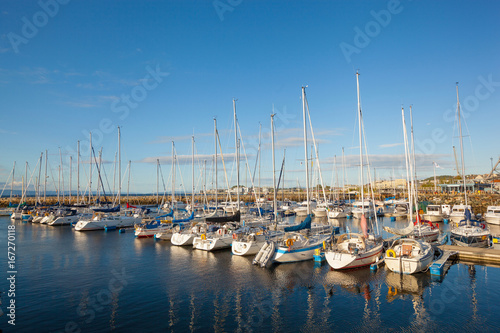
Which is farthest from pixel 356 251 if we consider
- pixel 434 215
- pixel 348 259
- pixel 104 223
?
pixel 104 223

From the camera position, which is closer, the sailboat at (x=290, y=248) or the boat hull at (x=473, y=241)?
the sailboat at (x=290, y=248)

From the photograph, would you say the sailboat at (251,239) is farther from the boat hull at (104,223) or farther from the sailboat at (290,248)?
the boat hull at (104,223)

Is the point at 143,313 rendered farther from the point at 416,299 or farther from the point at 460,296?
the point at 460,296

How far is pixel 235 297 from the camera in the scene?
1894 cm

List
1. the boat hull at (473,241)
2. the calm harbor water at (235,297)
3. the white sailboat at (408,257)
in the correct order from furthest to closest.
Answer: the boat hull at (473,241) → the white sailboat at (408,257) → the calm harbor water at (235,297)

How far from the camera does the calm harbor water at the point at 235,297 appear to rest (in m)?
15.2

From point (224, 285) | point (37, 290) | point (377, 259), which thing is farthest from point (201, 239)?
point (377, 259)

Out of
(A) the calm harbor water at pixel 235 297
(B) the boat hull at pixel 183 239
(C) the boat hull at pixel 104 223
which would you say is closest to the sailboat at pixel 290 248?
(A) the calm harbor water at pixel 235 297

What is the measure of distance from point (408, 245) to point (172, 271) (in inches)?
750

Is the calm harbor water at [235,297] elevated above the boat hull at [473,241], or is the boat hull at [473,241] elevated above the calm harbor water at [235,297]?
the boat hull at [473,241]

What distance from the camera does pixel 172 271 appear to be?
25.1 meters

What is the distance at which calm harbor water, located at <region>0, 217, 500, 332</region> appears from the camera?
1521 cm

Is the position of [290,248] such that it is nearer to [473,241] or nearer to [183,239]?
[183,239]

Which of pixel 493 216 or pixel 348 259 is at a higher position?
pixel 493 216
